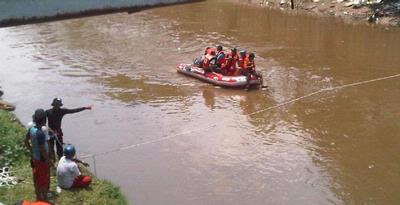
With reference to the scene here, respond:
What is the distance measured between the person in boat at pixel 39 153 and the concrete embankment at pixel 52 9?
5.49 ft

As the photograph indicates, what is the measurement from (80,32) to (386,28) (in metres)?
13.6

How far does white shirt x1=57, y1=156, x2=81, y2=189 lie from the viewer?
8.55 metres

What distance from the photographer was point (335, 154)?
38.0 feet

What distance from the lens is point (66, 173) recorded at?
857cm

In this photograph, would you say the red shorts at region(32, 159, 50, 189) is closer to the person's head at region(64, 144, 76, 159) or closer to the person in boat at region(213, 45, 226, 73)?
the person's head at region(64, 144, 76, 159)

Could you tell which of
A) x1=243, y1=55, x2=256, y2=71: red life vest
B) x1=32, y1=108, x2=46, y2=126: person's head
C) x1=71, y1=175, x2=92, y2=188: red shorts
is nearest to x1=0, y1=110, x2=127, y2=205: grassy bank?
x1=71, y1=175, x2=92, y2=188: red shorts

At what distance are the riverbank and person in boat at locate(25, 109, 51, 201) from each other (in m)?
20.2

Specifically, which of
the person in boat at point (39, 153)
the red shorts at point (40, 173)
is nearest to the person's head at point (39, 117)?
the person in boat at point (39, 153)

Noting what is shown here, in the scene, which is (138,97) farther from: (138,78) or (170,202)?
(170,202)

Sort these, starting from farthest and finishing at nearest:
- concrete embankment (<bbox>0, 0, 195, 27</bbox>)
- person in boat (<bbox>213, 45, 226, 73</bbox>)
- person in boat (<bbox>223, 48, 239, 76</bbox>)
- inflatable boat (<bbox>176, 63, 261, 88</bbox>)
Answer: person in boat (<bbox>213, 45, 226, 73</bbox>) → person in boat (<bbox>223, 48, 239, 76</bbox>) → inflatable boat (<bbox>176, 63, 261, 88</bbox>) → concrete embankment (<bbox>0, 0, 195, 27</bbox>)

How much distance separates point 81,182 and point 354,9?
21217 mm

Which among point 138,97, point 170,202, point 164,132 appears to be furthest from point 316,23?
point 170,202

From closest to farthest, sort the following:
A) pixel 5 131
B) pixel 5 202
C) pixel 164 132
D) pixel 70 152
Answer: pixel 5 202
pixel 70 152
pixel 5 131
pixel 164 132

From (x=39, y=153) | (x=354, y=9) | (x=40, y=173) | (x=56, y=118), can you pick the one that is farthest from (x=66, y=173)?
(x=354, y=9)
